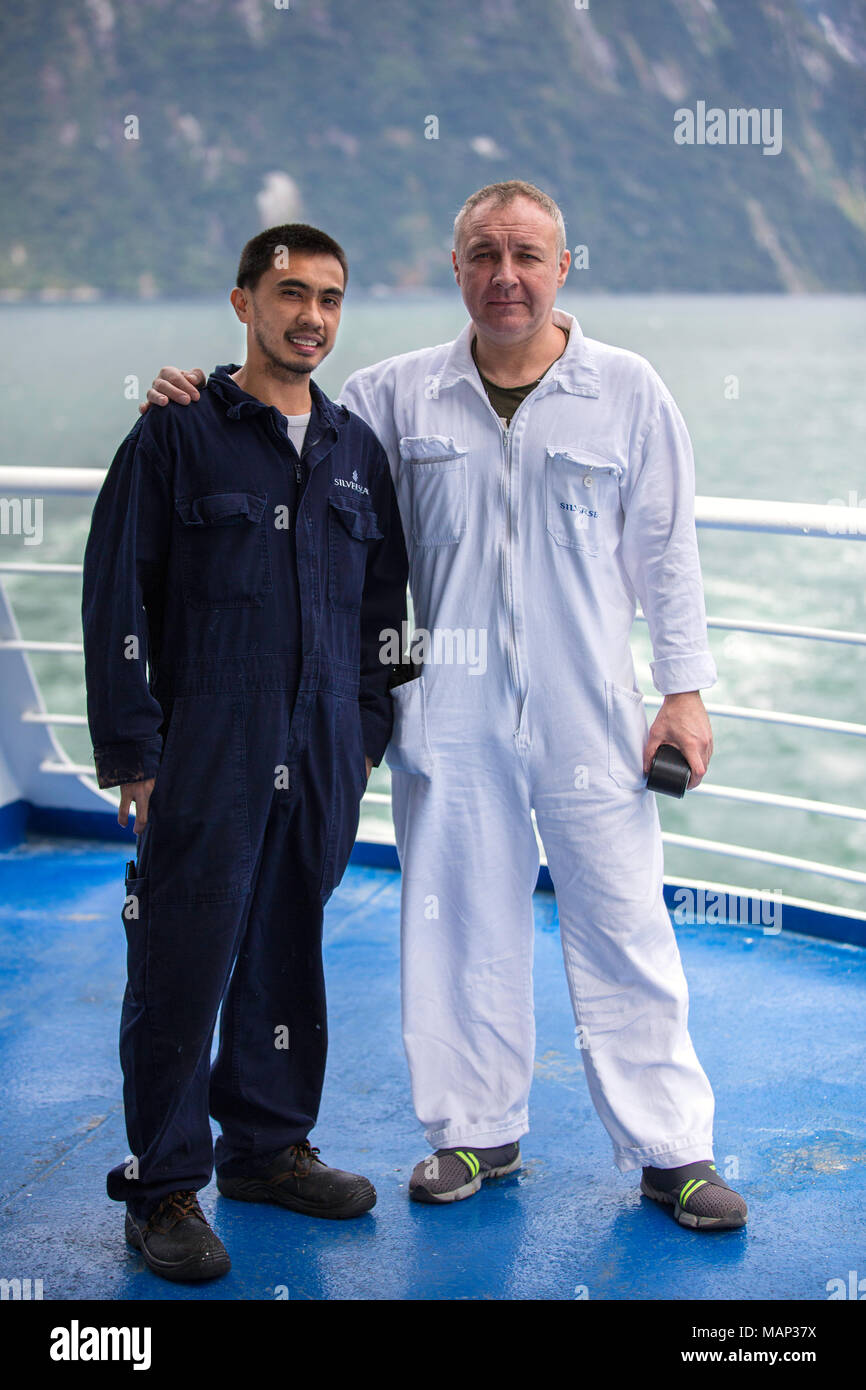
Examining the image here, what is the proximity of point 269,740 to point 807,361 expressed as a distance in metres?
61.7

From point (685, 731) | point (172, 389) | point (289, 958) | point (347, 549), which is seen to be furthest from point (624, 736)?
point (172, 389)

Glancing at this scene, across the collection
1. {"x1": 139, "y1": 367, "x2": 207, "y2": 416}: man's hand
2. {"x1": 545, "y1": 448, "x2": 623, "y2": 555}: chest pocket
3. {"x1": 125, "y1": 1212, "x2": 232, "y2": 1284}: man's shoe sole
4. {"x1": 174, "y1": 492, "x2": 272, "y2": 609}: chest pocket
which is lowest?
{"x1": 125, "y1": 1212, "x2": 232, "y2": 1284}: man's shoe sole

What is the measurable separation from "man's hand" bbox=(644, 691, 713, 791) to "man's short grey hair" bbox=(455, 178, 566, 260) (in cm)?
73

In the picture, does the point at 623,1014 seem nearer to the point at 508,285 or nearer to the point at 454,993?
the point at 454,993

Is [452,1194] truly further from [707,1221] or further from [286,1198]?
[707,1221]

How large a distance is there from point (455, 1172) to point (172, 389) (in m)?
1.32

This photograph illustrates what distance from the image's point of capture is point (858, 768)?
52.9ft

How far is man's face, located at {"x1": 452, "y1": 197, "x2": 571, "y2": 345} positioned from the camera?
205 centimetres

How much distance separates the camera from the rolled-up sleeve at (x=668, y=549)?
83.8 inches

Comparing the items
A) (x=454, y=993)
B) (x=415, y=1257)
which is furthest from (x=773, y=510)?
(x=415, y=1257)

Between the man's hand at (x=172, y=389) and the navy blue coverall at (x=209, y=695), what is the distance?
0.07ft

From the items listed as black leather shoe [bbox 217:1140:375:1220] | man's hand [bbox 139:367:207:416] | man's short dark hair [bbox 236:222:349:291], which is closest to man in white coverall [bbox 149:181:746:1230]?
black leather shoe [bbox 217:1140:375:1220]

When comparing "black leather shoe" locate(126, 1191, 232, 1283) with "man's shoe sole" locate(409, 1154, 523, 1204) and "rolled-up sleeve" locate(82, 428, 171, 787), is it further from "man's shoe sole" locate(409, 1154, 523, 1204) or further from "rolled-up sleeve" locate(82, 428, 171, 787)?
"rolled-up sleeve" locate(82, 428, 171, 787)

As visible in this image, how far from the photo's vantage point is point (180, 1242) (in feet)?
6.48
